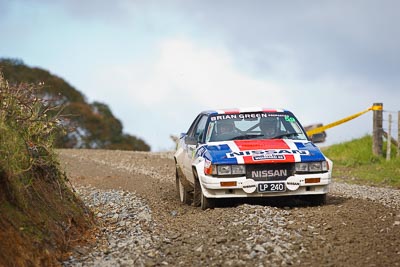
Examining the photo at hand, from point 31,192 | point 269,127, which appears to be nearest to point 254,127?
point 269,127

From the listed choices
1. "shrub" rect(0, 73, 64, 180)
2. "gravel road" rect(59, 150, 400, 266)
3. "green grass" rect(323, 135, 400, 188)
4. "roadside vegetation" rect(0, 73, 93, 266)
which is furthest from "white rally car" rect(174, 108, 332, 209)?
"green grass" rect(323, 135, 400, 188)

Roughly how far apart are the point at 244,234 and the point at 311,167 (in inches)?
98.2

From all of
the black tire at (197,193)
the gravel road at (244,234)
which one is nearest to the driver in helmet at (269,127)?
the gravel road at (244,234)

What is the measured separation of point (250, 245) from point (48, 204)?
252 cm

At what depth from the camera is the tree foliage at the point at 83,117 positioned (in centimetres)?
3762

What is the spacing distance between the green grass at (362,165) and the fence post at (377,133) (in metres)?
0.18

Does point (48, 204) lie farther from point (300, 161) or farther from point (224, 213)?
point (300, 161)

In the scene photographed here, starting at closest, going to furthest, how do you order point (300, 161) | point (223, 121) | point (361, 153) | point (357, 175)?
point (300, 161)
point (223, 121)
point (357, 175)
point (361, 153)

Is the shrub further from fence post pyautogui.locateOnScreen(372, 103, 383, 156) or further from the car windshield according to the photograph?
fence post pyautogui.locateOnScreen(372, 103, 383, 156)

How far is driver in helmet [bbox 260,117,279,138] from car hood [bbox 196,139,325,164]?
1.65ft

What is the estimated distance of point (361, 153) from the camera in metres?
21.8

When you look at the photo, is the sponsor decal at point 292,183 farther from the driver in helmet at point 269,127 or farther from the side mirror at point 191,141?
the side mirror at point 191,141

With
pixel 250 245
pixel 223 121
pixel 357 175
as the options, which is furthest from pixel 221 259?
pixel 357 175

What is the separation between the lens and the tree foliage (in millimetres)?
37625
